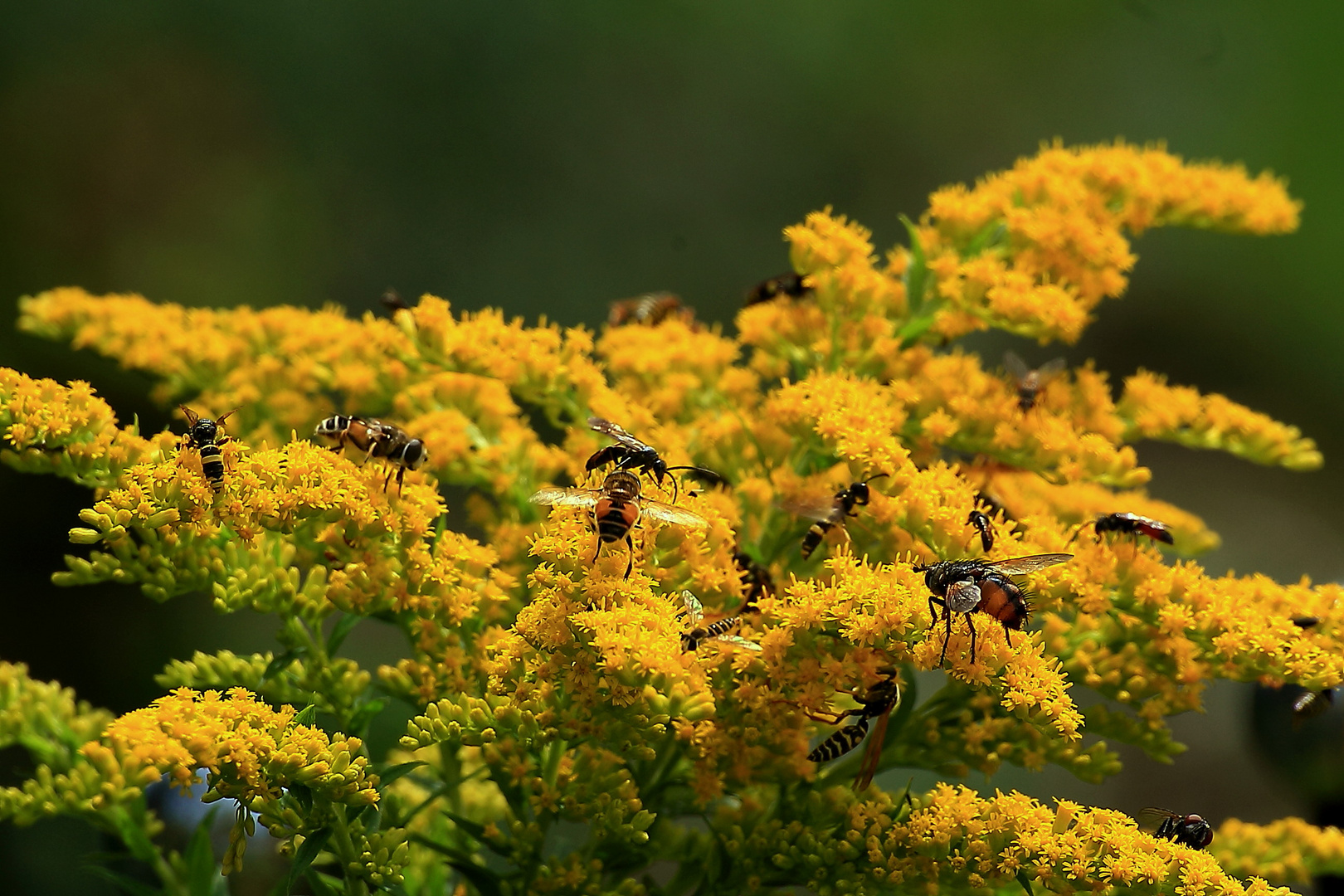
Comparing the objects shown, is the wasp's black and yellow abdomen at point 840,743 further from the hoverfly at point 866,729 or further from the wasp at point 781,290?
the wasp at point 781,290

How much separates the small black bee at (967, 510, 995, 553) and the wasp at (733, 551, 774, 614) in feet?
0.93

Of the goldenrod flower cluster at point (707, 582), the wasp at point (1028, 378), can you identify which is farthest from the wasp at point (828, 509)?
the wasp at point (1028, 378)

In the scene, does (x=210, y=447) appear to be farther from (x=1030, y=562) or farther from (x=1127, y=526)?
(x=1127, y=526)

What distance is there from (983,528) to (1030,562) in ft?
0.29

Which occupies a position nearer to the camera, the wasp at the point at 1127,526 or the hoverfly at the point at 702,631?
the hoverfly at the point at 702,631

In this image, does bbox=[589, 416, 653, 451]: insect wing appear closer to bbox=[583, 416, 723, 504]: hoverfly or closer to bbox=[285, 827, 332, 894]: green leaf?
bbox=[583, 416, 723, 504]: hoverfly

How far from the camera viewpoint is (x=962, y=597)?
1.26 meters

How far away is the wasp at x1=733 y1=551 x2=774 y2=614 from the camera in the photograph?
5.03ft

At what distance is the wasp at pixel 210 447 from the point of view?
4.26ft

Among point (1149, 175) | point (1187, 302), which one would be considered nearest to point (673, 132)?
point (1187, 302)

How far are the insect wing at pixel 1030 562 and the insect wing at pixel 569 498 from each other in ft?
1.63

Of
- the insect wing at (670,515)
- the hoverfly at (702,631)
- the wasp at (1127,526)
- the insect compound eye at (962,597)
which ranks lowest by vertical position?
the hoverfly at (702,631)

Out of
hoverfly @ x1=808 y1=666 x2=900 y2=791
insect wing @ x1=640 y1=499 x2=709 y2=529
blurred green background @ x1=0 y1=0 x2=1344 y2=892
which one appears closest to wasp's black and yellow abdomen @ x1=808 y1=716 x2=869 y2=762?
hoverfly @ x1=808 y1=666 x2=900 y2=791

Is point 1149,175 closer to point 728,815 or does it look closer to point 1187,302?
point 728,815
